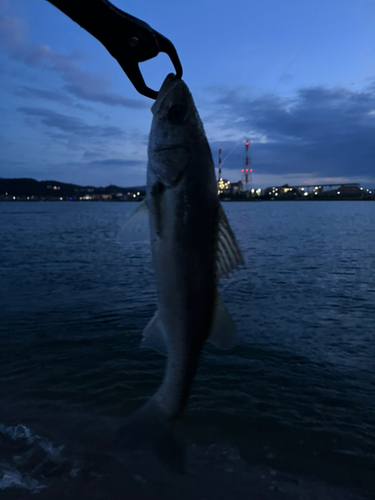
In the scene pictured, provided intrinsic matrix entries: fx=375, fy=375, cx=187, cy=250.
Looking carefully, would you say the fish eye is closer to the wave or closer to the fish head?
the fish head

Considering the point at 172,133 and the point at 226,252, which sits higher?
the point at 172,133

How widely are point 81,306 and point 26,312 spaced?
225 cm

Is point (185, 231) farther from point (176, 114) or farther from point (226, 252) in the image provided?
point (176, 114)

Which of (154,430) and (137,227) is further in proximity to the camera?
(154,430)

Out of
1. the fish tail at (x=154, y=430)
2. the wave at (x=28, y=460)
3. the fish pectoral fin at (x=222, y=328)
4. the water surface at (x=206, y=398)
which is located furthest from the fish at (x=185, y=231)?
the wave at (x=28, y=460)

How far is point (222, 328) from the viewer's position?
11.8ft

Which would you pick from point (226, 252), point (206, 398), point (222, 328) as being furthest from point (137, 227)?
point (206, 398)

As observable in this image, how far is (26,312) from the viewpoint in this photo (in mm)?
15289

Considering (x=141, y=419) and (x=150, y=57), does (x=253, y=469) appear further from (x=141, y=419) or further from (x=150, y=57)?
(x=150, y=57)

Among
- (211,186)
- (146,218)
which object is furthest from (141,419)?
(211,186)

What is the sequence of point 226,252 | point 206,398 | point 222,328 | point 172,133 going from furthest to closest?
1. point 206,398
2. point 222,328
3. point 226,252
4. point 172,133

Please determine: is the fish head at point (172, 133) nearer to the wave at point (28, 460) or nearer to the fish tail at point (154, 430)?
the fish tail at point (154, 430)

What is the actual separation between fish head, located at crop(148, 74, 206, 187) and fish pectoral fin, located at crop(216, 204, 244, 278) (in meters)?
0.63

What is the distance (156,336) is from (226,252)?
1.10 m
